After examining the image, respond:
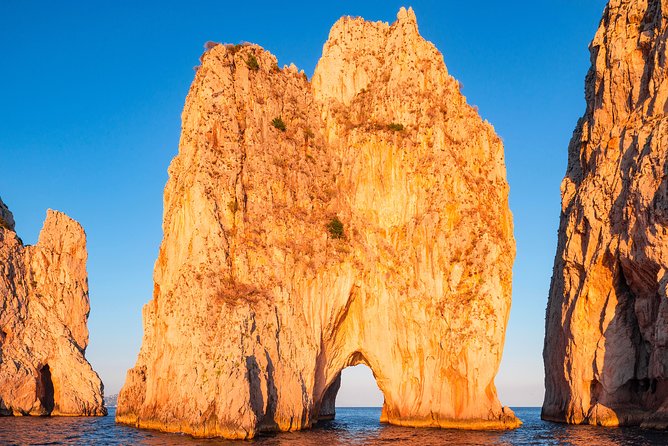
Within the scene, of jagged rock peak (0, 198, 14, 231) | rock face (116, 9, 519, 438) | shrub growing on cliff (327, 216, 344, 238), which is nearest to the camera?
rock face (116, 9, 519, 438)

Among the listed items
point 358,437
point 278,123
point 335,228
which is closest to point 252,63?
point 278,123

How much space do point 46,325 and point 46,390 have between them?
335 inches

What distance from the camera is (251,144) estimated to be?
196 ft

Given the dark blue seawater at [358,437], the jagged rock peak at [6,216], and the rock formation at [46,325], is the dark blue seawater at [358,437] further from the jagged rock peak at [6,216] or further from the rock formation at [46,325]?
the jagged rock peak at [6,216]

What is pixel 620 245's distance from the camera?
5409cm

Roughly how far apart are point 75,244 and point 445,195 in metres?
48.5

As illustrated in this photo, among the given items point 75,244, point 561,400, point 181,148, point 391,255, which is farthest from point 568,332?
point 75,244

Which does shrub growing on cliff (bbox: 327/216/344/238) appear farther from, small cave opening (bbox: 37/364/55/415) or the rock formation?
small cave opening (bbox: 37/364/55/415)

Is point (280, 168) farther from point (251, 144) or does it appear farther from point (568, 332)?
point (568, 332)

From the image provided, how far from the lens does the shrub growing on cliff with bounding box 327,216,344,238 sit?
6075 cm

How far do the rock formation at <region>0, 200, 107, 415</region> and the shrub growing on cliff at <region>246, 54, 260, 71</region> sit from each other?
118 ft

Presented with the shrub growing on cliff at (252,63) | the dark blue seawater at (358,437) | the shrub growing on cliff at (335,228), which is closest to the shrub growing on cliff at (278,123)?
the shrub growing on cliff at (252,63)

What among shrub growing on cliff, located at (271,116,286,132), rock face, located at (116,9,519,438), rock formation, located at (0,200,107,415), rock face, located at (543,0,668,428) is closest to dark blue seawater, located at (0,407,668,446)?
rock face, located at (116,9,519,438)

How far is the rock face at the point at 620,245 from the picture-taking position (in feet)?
166
